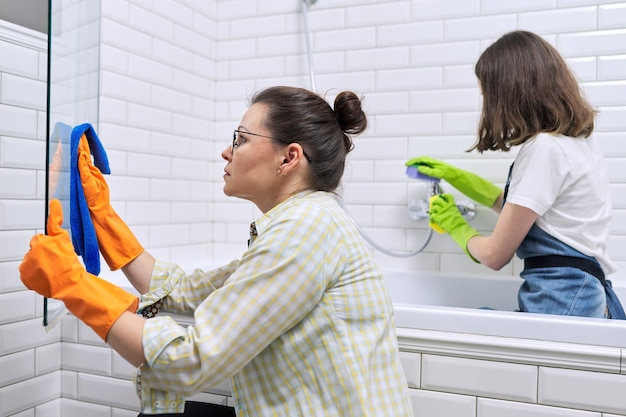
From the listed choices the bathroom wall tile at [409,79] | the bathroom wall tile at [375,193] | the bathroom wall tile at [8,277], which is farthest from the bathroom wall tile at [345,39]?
the bathroom wall tile at [8,277]

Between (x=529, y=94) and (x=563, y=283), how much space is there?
0.51 metres

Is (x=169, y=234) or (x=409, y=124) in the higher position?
(x=409, y=124)

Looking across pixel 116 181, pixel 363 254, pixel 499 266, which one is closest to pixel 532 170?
pixel 499 266

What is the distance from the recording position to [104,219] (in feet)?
4.22

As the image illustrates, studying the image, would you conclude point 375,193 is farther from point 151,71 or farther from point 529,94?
point 151,71

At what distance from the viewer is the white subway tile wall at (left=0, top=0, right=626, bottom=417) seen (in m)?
1.69

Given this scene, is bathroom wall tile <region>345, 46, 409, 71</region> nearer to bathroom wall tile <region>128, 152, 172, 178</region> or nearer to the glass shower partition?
bathroom wall tile <region>128, 152, 172, 178</region>

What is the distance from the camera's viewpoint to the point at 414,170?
6.93 ft

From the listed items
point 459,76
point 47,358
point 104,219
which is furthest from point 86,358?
point 459,76

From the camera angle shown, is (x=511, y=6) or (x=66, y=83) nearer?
(x=66, y=83)

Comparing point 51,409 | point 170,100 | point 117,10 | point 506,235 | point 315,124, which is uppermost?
point 117,10

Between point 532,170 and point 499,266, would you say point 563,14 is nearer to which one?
point 532,170

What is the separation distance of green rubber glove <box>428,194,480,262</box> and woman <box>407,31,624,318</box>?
0.22 metres

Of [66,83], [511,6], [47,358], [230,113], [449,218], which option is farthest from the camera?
[230,113]
